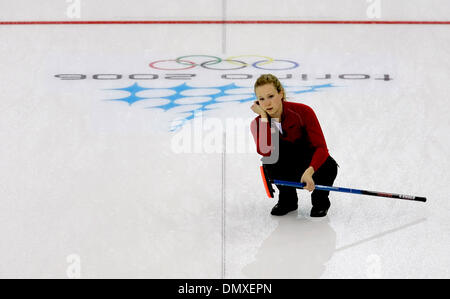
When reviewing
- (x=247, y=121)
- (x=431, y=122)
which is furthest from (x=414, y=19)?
(x=247, y=121)

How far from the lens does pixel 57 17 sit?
5.76 meters

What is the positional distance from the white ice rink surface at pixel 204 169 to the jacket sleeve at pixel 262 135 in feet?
0.96

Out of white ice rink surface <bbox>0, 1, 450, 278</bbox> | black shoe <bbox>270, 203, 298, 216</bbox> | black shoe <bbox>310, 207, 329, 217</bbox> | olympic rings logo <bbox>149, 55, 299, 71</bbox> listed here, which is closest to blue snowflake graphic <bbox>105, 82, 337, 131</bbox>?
white ice rink surface <bbox>0, 1, 450, 278</bbox>

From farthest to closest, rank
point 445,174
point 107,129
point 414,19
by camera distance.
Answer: point 414,19 < point 107,129 < point 445,174

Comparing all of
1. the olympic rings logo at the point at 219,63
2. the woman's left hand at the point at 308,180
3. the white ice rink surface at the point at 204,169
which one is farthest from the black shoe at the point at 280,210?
the olympic rings logo at the point at 219,63

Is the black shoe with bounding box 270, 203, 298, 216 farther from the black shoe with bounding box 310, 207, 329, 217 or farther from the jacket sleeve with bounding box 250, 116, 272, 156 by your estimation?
the jacket sleeve with bounding box 250, 116, 272, 156

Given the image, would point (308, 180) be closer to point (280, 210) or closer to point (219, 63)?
point (280, 210)

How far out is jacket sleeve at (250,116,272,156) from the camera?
7.73 feet

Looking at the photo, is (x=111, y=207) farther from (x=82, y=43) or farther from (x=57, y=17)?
(x=57, y=17)

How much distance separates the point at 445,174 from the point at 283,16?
3297mm

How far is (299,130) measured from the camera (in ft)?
7.74
